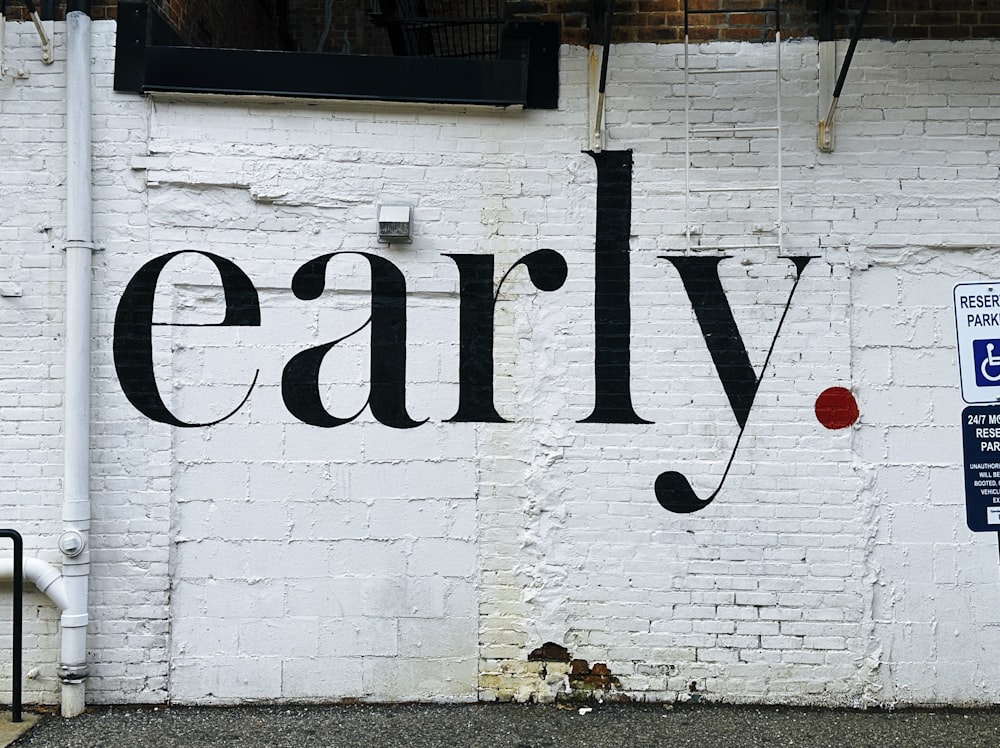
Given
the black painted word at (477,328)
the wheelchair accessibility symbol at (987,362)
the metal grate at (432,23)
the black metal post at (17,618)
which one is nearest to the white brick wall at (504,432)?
the black painted word at (477,328)

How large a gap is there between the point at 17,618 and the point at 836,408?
14.6ft

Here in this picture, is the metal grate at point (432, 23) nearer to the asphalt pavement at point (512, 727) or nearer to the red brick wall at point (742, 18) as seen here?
the red brick wall at point (742, 18)

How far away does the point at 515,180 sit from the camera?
494 cm

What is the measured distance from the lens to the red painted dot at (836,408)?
484 cm

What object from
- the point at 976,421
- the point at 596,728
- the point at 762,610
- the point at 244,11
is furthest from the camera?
the point at 244,11

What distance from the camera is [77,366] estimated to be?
15.4 ft

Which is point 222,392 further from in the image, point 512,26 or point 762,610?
point 762,610

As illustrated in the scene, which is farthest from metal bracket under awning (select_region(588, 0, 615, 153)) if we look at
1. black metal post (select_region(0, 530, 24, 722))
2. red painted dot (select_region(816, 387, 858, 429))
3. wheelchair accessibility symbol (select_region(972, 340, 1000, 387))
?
black metal post (select_region(0, 530, 24, 722))

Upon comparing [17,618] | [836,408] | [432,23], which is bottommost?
[17,618]

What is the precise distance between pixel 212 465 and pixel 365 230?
155 centimetres

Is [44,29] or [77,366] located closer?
[77,366]

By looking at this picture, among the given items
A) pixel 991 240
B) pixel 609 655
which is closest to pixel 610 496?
pixel 609 655

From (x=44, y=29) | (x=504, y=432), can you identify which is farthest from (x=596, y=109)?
(x=44, y=29)

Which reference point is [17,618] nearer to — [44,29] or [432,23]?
[44,29]
